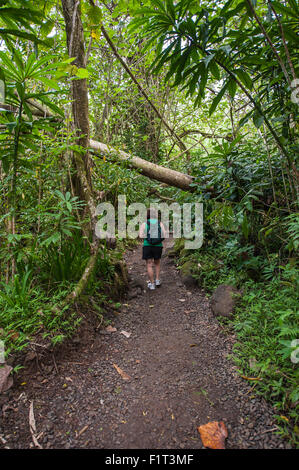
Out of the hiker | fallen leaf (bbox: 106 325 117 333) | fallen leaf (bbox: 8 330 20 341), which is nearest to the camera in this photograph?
fallen leaf (bbox: 8 330 20 341)

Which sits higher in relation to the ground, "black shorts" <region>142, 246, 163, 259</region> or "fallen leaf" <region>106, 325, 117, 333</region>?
"black shorts" <region>142, 246, 163, 259</region>

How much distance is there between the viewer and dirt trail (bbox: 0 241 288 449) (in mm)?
1305

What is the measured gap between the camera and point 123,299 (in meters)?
2.94

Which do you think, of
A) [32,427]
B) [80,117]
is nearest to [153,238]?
[80,117]

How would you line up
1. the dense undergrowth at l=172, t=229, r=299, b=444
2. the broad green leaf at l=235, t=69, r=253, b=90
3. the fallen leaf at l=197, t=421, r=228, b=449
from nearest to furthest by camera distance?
the fallen leaf at l=197, t=421, r=228, b=449 < the dense undergrowth at l=172, t=229, r=299, b=444 < the broad green leaf at l=235, t=69, r=253, b=90

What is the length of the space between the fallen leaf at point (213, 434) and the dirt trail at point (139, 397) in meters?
0.03

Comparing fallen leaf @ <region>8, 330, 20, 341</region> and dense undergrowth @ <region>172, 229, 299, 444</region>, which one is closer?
dense undergrowth @ <region>172, 229, 299, 444</region>

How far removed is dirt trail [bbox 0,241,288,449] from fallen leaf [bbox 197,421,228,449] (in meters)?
0.03

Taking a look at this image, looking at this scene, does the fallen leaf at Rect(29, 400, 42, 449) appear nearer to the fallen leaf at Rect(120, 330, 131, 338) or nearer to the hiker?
the fallen leaf at Rect(120, 330, 131, 338)

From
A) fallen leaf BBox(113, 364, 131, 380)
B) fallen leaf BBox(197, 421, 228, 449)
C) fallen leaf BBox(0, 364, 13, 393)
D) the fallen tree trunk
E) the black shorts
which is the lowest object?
fallen leaf BBox(197, 421, 228, 449)

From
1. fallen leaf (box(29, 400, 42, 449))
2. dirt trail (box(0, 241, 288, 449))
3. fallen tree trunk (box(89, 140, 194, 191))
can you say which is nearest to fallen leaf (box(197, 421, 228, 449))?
dirt trail (box(0, 241, 288, 449))
